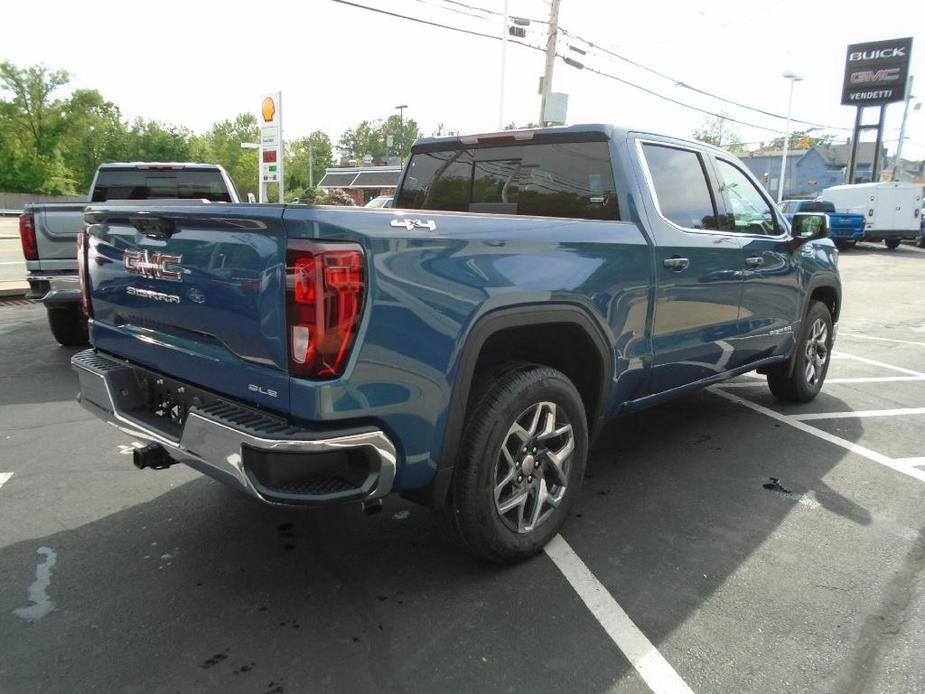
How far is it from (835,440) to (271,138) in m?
12.5

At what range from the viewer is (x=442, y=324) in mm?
2406

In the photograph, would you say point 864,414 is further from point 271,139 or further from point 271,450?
point 271,139

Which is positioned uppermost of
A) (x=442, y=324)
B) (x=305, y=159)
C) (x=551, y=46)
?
(x=305, y=159)

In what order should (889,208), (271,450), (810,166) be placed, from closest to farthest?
(271,450), (889,208), (810,166)

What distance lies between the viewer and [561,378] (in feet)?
9.73

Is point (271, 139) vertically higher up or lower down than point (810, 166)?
lower down

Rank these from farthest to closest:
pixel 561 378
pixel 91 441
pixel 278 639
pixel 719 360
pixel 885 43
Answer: pixel 885 43, pixel 91 441, pixel 719 360, pixel 561 378, pixel 278 639

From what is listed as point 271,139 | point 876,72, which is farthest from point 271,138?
point 876,72

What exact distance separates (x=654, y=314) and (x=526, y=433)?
106 centimetres

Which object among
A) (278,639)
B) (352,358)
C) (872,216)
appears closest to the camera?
(352,358)

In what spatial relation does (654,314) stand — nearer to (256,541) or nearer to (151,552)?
(256,541)

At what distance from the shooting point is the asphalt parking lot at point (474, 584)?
2305 millimetres

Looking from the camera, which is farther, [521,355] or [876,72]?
[876,72]

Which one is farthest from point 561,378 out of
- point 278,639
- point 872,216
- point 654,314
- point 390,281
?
point 872,216
